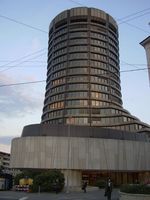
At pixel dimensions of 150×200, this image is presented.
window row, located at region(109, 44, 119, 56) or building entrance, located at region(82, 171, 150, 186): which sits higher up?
window row, located at region(109, 44, 119, 56)

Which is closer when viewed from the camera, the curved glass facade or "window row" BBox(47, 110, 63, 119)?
the curved glass facade

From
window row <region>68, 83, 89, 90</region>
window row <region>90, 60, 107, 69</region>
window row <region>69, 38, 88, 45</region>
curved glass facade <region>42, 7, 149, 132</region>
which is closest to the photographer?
curved glass facade <region>42, 7, 149, 132</region>

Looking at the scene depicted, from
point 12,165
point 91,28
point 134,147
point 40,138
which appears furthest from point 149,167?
point 91,28

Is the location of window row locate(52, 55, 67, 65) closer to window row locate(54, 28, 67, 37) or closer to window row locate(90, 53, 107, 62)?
window row locate(90, 53, 107, 62)

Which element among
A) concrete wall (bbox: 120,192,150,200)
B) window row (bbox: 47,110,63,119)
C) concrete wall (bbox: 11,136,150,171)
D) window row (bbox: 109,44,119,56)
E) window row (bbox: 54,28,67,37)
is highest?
window row (bbox: 54,28,67,37)

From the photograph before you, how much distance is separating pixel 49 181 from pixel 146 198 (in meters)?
22.0

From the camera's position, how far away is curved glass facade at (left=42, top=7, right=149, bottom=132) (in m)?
97.4

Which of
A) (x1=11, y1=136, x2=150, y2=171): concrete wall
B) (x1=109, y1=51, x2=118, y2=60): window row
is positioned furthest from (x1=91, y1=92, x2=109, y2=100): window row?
(x1=11, y1=136, x2=150, y2=171): concrete wall

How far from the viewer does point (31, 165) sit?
58.8 m

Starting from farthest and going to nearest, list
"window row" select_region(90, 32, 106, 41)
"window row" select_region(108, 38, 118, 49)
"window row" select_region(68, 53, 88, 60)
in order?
1. "window row" select_region(108, 38, 118, 49)
2. "window row" select_region(90, 32, 106, 41)
3. "window row" select_region(68, 53, 88, 60)

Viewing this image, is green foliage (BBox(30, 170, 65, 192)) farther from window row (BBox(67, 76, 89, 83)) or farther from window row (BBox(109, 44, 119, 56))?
window row (BBox(109, 44, 119, 56))

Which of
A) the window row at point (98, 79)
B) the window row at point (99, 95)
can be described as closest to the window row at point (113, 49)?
the window row at point (98, 79)

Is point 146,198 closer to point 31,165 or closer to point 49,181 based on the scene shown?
point 49,181

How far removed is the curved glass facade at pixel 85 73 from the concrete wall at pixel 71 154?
104 feet
